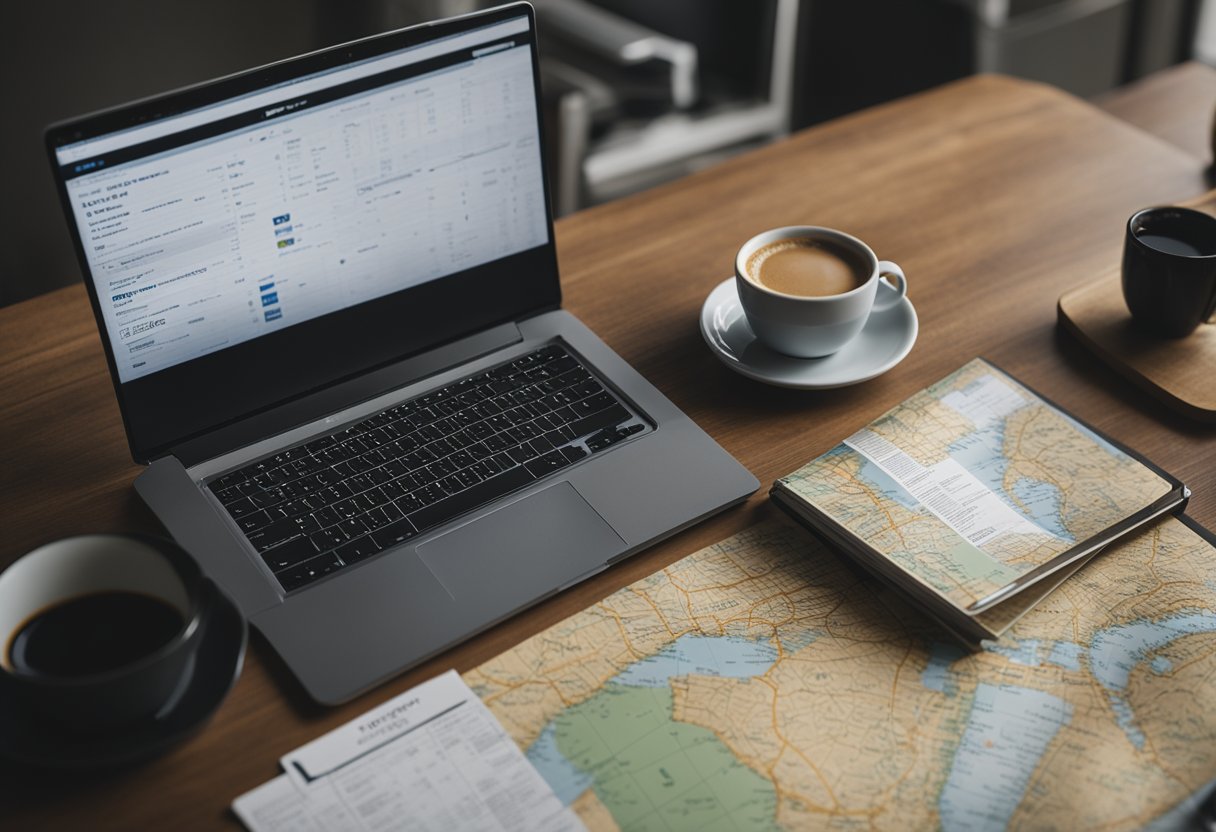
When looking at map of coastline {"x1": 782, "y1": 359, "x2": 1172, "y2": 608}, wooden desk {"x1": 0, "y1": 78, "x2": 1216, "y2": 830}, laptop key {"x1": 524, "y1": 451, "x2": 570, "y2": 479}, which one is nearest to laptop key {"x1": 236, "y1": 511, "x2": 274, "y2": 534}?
wooden desk {"x1": 0, "y1": 78, "x2": 1216, "y2": 830}

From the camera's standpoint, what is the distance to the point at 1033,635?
86cm

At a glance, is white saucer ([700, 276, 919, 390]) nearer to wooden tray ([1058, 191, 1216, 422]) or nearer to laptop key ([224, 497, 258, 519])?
wooden tray ([1058, 191, 1216, 422])

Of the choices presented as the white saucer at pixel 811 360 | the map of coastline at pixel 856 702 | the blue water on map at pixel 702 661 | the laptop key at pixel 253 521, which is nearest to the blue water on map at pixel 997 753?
the map of coastline at pixel 856 702

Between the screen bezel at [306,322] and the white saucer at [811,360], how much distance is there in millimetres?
172

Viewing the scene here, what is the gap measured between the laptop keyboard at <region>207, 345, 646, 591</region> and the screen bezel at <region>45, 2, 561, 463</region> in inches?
2.4

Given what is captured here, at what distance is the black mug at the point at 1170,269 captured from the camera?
1071mm

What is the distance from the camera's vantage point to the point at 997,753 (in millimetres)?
777

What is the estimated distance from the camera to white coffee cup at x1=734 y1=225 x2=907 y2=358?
1.04 meters

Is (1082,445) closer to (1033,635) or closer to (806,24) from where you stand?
(1033,635)

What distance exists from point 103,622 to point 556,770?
0.33 m

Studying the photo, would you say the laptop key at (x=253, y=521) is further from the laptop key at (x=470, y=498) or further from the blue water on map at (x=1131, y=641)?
the blue water on map at (x=1131, y=641)

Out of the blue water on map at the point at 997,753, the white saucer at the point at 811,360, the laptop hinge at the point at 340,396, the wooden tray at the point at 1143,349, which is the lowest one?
the blue water on map at the point at 997,753

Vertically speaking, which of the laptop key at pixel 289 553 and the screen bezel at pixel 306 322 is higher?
the screen bezel at pixel 306 322

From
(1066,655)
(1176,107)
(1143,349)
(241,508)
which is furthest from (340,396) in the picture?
(1176,107)
